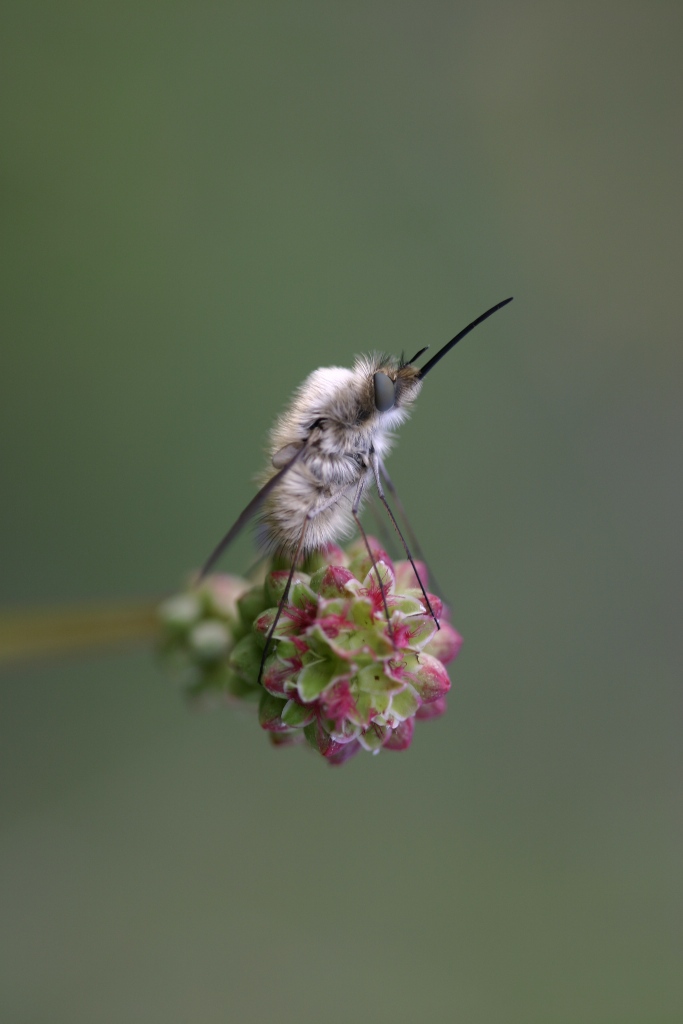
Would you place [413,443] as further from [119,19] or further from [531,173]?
[119,19]

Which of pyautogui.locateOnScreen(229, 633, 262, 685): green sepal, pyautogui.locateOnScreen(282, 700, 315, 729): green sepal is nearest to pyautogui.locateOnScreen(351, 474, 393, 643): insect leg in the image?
pyautogui.locateOnScreen(282, 700, 315, 729): green sepal

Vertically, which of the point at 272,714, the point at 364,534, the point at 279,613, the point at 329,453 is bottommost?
the point at 272,714

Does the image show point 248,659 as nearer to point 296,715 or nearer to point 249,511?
point 296,715

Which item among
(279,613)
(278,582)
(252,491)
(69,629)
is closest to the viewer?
(279,613)

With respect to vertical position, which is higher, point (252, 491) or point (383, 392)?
point (252, 491)

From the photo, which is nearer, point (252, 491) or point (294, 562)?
point (294, 562)

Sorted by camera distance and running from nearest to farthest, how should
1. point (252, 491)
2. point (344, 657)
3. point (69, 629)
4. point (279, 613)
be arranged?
point (344, 657) → point (279, 613) → point (69, 629) → point (252, 491)

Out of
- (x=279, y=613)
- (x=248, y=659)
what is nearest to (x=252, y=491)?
(x=248, y=659)
